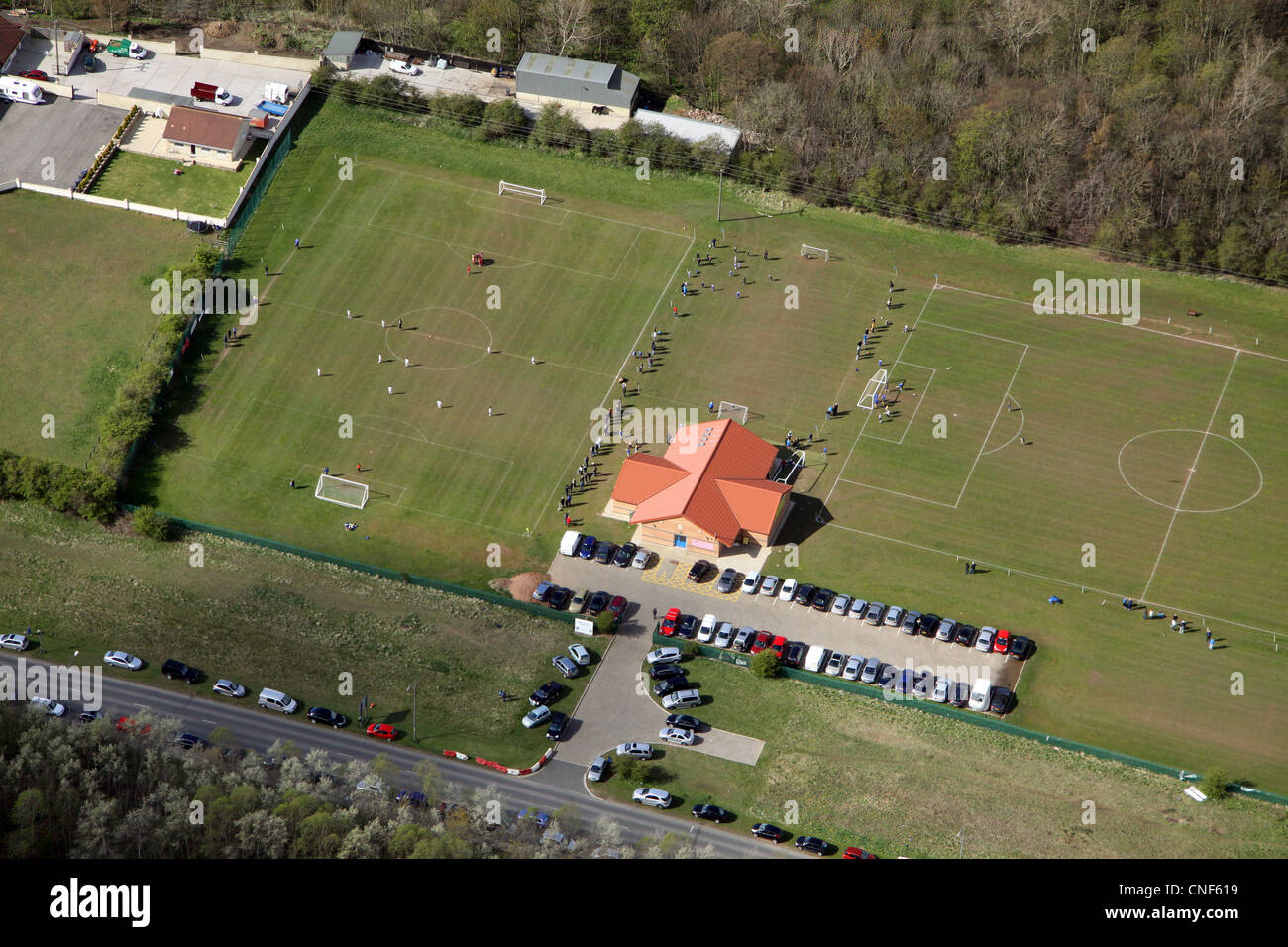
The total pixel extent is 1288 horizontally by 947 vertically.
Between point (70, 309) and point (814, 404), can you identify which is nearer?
point (814, 404)

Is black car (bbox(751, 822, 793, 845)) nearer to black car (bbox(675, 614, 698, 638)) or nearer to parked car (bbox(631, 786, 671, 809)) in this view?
parked car (bbox(631, 786, 671, 809))

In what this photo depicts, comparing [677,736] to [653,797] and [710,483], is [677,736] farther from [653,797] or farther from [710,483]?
[710,483]

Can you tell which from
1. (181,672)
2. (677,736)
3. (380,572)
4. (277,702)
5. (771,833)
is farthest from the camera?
(380,572)

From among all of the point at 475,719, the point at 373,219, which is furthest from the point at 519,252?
the point at 475,719

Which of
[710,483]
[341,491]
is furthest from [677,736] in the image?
[341,491]

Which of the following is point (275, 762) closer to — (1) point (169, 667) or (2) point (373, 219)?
(1) point (169, 667)

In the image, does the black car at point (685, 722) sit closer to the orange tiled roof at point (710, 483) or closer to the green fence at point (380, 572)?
the green fence at point (380, 572)
